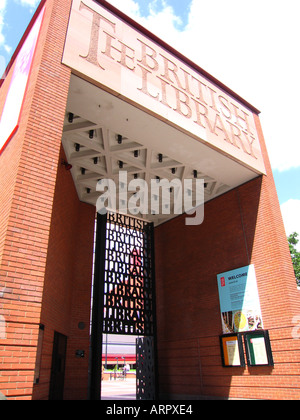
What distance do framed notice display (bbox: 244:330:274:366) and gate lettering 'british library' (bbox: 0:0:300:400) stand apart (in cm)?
4

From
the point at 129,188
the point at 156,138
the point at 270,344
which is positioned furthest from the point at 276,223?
the point at 129,188

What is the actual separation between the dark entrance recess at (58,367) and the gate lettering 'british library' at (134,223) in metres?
0.08

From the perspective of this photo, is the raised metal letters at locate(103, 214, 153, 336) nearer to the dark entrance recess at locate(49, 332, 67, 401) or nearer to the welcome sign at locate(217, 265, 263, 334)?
the dark entrance recess at locate(49, 332, 67, 401)

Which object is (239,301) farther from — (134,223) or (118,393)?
(118,393)

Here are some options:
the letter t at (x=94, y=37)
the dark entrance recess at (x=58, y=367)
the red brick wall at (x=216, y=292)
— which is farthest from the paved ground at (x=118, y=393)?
the letter t at (x=94, y=37)

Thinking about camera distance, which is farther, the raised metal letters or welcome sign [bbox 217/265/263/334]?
the raised metal letters

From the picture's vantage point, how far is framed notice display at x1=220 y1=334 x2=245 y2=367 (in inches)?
355

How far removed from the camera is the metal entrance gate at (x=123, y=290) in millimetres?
10500

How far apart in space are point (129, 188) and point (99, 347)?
5610 millimetres

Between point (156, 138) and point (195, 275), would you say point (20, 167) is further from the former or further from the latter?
point (195, 275)

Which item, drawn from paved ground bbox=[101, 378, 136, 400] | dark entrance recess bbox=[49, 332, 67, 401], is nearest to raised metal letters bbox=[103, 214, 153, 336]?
dark entrance recess bbox=[49, 332, 67, 401]

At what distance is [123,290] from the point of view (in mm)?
11641

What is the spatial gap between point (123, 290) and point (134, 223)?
3102mm

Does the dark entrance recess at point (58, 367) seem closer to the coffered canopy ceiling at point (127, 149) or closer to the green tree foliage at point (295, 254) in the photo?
the coffered canopy ceiling at point (127, 149)
